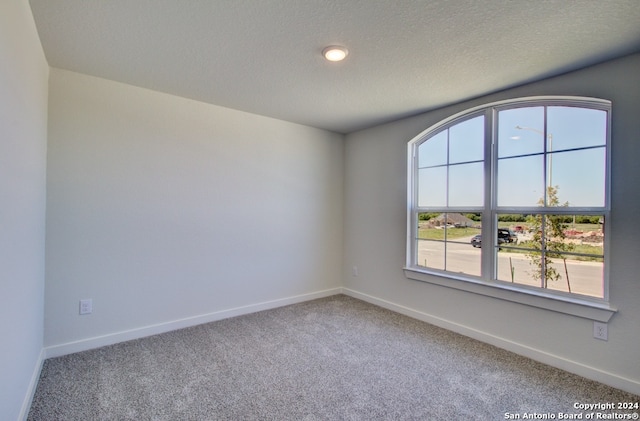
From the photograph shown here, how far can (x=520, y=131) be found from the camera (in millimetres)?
2656

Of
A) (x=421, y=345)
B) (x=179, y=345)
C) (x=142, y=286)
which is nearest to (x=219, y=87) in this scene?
(x=142, y=286)

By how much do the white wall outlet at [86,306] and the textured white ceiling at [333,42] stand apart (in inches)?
73.2

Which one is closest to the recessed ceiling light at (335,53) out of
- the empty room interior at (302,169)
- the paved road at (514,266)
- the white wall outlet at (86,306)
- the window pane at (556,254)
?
the empty room interior at (302,169)

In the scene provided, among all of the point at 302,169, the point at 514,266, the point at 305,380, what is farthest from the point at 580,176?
the point at 302,169

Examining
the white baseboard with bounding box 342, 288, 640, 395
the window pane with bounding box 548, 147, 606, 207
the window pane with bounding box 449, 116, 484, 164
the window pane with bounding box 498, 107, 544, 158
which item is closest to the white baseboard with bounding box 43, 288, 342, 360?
the white baseboard with bounding box 342, 288, 640, 395

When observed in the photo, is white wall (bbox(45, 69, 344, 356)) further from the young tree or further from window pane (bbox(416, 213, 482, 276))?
the young tree

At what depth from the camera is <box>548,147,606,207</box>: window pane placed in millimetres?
2242

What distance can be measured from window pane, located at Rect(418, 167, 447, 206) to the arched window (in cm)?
1

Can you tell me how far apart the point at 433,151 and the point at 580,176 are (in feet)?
4.35

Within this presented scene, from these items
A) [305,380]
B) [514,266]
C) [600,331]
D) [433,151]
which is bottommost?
[305,380]

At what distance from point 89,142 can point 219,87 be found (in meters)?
1.16

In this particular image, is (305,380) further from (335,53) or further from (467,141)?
(467,141)

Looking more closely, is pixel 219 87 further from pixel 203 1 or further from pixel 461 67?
pixel 461 67

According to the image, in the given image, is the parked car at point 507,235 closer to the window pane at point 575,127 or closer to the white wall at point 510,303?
the white wall at point 510,303
